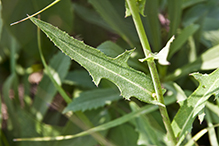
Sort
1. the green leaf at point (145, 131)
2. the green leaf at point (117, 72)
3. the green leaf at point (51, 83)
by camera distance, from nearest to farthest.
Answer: the green leaf at point (117, 72) < the green leaf at point (145, 131) < the green leaf at point (51, 83)

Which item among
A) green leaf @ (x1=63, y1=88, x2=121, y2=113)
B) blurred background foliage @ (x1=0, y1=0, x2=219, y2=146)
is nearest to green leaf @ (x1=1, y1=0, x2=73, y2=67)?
blurred background foliage @ (x1=0, y1=0, x2=219, y2=146)

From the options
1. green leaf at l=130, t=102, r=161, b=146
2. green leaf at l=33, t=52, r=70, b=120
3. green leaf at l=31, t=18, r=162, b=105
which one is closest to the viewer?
green leaf at l=31, t=18, r=162, b=105

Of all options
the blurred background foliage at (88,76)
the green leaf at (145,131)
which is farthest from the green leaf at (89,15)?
the green leaf at (145,131)

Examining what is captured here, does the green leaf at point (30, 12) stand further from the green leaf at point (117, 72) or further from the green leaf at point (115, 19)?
the green leaf at point (117, 72)

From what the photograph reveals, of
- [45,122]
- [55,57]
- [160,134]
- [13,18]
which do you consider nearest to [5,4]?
[13,18]

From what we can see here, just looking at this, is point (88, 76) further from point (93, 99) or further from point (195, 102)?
point (195, 102)

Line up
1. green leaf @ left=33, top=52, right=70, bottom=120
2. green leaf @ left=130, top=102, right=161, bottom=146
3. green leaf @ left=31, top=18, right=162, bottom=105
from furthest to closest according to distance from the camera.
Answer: green leaf @ left=33, top=52, right=70, bottom=120, green leaf @ left=130, top=102, right=161, bottom=146, green leaf @ left=31, top=18, right=162, bottom=105

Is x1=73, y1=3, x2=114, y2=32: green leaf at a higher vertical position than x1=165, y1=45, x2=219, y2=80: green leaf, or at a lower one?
higher

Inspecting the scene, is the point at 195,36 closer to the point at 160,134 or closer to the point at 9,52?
the point at 160,134

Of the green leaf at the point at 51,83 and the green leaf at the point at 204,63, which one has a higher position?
the green leaf at the point at 51,83

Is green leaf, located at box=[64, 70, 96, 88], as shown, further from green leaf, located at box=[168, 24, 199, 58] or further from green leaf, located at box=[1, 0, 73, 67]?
green leaf, located at box=[168, 24, 199, 58]
